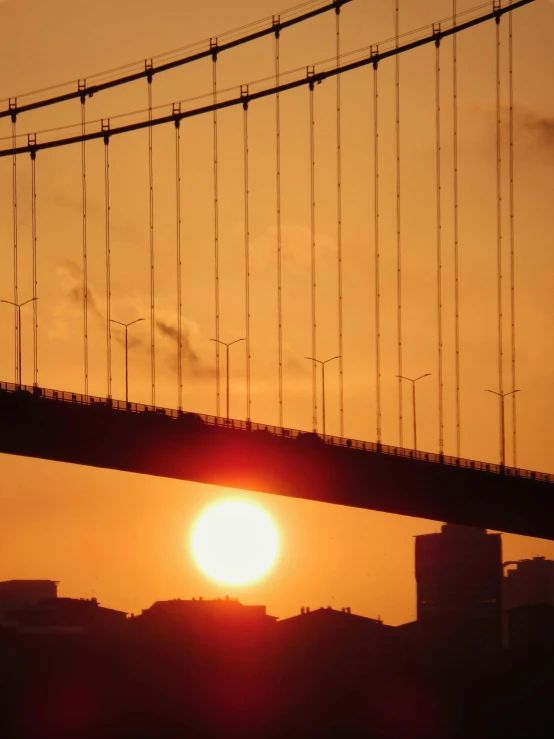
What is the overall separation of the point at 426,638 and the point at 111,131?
60062 millimetres

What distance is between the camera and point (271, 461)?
9706cm

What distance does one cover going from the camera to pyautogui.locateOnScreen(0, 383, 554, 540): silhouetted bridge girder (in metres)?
92.6

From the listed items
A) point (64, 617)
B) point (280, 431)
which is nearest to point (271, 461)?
point (280, 431)

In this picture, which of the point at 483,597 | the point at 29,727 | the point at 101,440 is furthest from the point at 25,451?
the point at 483,597

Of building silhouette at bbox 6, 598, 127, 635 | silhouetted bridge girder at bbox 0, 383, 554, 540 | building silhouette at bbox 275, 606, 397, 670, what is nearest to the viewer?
silhouetted bridge girder at bbox 0, 383, 554, 540

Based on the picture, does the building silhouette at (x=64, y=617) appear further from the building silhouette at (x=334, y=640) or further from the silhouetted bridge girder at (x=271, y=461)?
the silhouetted bridge girder at (x=271, y=461)

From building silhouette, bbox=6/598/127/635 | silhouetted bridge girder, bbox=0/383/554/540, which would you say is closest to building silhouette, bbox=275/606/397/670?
silhouetted bridge girder, bbox=0/383/554/540

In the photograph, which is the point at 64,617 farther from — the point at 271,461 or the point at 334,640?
the point at 271,461

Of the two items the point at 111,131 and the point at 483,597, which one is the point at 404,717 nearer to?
the point at 111,131

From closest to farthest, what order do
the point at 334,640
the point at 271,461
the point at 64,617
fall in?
the point at 271,461 → the point at 334,640 → the point at 64,617

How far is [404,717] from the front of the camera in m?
79.6

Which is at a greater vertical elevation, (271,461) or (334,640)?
(271,461)

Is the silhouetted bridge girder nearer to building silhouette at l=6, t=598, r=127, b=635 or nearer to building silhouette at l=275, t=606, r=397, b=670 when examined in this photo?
building silhouette at l=275, t=606, r=397, b=670

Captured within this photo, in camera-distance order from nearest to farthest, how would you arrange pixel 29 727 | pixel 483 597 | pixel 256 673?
pixel 29 727 < pixel 256 673 < pixel 483 597
